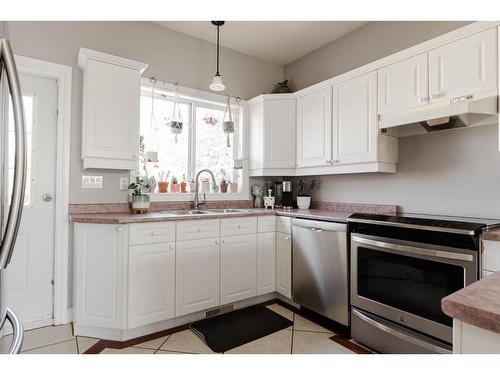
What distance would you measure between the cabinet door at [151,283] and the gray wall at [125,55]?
78cm

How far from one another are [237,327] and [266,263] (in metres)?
0.67

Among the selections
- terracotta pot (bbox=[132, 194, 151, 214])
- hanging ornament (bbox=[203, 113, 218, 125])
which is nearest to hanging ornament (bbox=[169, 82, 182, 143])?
hanging ornament (bbox=[203, 113, 218, 125])

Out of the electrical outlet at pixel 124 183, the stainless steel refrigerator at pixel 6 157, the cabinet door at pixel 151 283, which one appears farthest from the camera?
the electrical outlet at pixel 124 183

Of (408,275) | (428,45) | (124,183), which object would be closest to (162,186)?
(124,183)

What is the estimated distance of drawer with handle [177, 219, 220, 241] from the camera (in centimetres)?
233

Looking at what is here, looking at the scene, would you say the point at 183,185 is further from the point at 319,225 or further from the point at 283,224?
the point at 319,225

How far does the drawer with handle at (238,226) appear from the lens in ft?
8.39

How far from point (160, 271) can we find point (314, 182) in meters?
2.03

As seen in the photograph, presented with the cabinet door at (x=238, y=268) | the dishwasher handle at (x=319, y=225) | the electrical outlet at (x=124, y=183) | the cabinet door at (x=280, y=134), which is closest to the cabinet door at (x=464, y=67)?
the dishwasher handle at (x=319, y=225)

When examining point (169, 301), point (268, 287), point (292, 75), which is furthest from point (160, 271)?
point (292, 75)

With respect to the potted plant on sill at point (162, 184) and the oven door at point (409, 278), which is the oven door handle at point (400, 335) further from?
the potted plant on sill at point (162, 184)

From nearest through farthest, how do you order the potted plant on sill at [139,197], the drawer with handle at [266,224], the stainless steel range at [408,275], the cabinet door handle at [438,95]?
the stainless steel range at [408,275] < the cabinet door handle at [438,95] < the potted plant on sill at [139,197] < the drawer with handle at [266,224]

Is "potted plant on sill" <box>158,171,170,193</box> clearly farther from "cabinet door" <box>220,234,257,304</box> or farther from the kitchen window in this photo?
"cabinet door" <box>220,234,257,304</box>

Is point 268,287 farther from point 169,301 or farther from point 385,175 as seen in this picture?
point 385,175
